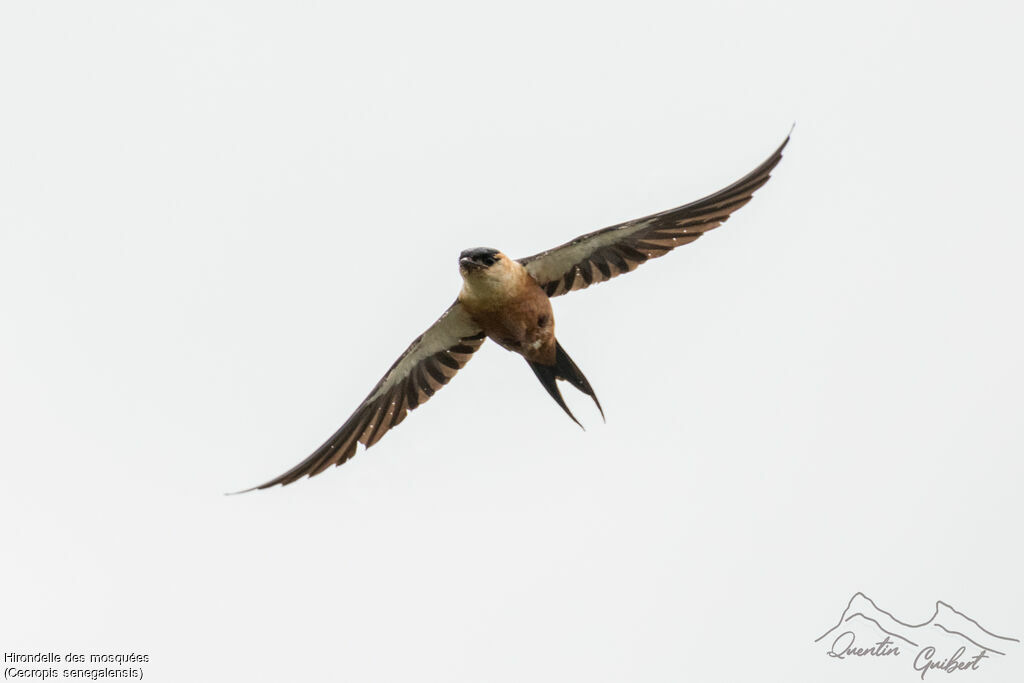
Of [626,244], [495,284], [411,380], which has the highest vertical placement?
[626,244]

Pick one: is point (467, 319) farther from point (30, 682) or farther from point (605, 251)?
point (30, 682)

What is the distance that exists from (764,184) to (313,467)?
701cm

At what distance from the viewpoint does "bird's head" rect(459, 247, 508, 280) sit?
14.5m

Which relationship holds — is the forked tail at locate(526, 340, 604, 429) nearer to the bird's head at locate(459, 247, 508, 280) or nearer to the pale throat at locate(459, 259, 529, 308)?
the pale throat at locate(459, 259, 529, 308)

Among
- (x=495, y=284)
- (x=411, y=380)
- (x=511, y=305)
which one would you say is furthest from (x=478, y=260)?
→ (x=411, y=380)

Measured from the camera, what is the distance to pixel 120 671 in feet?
54.9

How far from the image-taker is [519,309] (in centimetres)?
1495

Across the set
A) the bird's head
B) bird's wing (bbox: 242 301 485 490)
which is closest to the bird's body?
the bird's head

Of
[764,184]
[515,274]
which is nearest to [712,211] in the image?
[764,184]

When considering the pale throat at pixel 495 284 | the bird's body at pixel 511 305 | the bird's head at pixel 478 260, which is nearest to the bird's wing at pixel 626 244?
the bird's body at pixel 511 305

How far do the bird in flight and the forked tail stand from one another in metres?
0.01

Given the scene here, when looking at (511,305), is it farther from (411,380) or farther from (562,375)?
(411,380)

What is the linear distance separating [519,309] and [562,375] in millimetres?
1367

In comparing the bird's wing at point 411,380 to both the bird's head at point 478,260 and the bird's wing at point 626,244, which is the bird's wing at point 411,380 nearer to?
the bird's head at point 478,260
